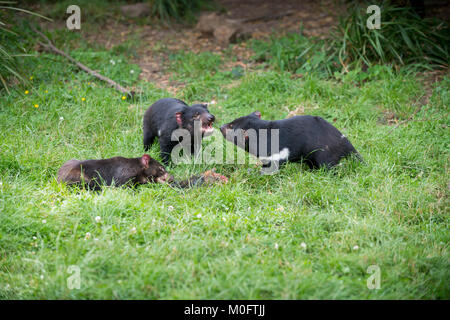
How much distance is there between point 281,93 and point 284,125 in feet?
5.72

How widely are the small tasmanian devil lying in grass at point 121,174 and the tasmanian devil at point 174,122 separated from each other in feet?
1.41

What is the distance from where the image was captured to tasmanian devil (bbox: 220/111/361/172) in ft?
13.3

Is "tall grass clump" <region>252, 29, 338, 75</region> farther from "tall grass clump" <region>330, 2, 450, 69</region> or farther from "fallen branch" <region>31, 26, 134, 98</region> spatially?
"fallen branch" <region>31, 26, 134, 98</region>

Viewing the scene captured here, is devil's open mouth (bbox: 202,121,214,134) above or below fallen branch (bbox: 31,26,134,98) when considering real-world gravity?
below

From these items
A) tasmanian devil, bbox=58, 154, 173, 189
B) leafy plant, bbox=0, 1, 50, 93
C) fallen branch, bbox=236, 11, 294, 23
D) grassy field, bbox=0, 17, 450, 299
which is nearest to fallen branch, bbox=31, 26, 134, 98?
grassy field, bbox=0, 17, 450, 299

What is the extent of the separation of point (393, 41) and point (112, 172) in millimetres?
4426

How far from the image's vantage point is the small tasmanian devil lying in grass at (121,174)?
376 cm

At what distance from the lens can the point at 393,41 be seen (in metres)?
6.12

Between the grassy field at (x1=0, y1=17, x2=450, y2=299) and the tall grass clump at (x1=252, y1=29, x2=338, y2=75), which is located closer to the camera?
the grassy field at (x1=0, y1=17, x2=450, y2=299)

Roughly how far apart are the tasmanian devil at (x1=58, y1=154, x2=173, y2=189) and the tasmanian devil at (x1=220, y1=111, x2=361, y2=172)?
0.94m

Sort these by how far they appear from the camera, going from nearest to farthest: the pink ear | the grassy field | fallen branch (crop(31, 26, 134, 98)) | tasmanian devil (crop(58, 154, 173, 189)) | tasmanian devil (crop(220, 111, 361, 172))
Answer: the grassy field
tasmanian devil (crop(58, 154, 173, 189))
tasmanian devil (crop(220, 111, 361, 172))
the pink ear
fallen branch (crop(31, 26, 134, 98))

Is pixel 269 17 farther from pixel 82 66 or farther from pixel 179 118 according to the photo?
pixel 179 118
